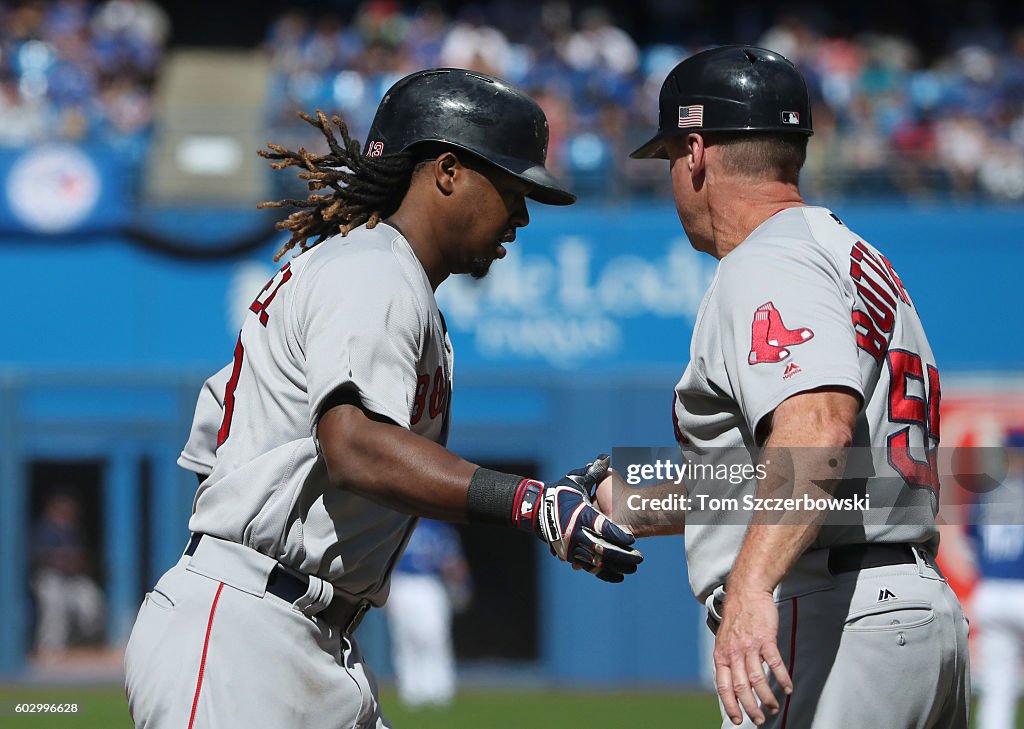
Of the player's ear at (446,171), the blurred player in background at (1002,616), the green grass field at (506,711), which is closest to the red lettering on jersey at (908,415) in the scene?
the player's ear at (446,171)

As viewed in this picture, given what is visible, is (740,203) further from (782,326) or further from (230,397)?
A: (230,397)

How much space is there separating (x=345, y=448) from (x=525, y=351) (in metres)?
11.0

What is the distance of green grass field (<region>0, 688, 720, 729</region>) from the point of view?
9875mm

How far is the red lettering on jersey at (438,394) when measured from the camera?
130 inches

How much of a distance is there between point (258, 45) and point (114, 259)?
260 inches

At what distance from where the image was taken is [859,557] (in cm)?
297

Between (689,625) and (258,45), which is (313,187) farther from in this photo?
(258,45)

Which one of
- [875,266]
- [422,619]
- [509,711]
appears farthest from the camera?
[422,619]

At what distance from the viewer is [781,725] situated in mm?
2893

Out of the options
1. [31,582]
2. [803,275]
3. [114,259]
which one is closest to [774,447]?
[803,275]

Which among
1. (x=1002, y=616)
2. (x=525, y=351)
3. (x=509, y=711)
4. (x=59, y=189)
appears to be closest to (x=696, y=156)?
(x=1002, y=616)

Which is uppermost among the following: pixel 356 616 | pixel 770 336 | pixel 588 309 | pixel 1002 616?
pixel 588 309

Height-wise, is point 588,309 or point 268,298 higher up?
point 588,309

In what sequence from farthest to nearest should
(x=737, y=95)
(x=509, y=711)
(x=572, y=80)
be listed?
(x=572, y=80) < (x=509, y=711) < (x=737, y=95)
